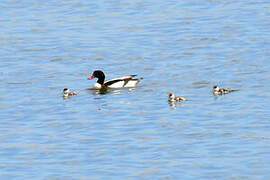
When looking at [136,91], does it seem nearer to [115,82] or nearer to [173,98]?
[115,82]

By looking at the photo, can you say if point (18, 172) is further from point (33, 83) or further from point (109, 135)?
point (33, 83)

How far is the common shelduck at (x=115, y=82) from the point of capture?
103 feet

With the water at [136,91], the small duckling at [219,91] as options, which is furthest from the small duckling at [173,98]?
the small duckling at [219,91]

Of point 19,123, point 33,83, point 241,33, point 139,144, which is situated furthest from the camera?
point 241,33

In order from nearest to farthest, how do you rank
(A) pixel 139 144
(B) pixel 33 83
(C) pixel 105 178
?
(C) pixel 105 178, (A) pixel 139 144, (B) pixel 33 83

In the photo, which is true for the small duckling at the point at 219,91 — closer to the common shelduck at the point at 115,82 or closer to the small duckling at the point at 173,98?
the small duckling at the point at 173,98

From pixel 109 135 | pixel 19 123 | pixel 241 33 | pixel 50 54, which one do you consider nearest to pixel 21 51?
pixel 50 54

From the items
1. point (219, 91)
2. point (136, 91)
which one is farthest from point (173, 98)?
point (136, 91)

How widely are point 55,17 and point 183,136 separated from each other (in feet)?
86.4

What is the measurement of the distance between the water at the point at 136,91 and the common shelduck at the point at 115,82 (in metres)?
0.37

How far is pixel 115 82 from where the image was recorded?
3173 centimetres

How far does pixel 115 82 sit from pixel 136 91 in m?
1.44

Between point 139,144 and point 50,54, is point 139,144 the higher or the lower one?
the lower one

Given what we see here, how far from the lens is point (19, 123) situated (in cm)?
2553
